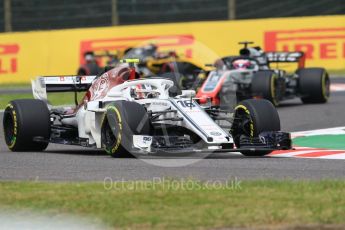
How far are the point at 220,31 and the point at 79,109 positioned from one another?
1763 centimetres

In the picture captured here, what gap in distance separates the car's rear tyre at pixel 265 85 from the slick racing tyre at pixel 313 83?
150 centimetres

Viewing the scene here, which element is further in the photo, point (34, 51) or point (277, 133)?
point (34, 51)

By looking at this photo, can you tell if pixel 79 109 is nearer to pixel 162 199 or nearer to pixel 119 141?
pixel 119 141

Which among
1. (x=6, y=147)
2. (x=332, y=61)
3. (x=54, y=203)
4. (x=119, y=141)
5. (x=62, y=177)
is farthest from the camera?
(x=332, y=61)

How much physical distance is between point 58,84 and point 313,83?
939 cm

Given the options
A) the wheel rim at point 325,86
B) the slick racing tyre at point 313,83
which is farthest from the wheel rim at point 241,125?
the wheel rim at point 325,86

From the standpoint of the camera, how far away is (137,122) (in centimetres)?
1202

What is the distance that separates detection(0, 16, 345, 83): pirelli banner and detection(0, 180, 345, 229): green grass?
66.7ft

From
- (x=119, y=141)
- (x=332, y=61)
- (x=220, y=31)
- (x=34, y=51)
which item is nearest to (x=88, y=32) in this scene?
(x=34, y=51)

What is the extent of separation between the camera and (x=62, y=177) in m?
10.6

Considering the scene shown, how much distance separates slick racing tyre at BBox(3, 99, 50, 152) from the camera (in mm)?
13398

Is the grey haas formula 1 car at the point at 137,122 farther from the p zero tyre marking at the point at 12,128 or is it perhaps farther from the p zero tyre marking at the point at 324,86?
the p zero tyre marking at the point at 324,86

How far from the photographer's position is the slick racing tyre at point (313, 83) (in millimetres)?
22750

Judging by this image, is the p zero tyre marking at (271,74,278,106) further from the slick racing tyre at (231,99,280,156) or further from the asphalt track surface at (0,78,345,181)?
the slick racing tyre at (231,99,280,156)
